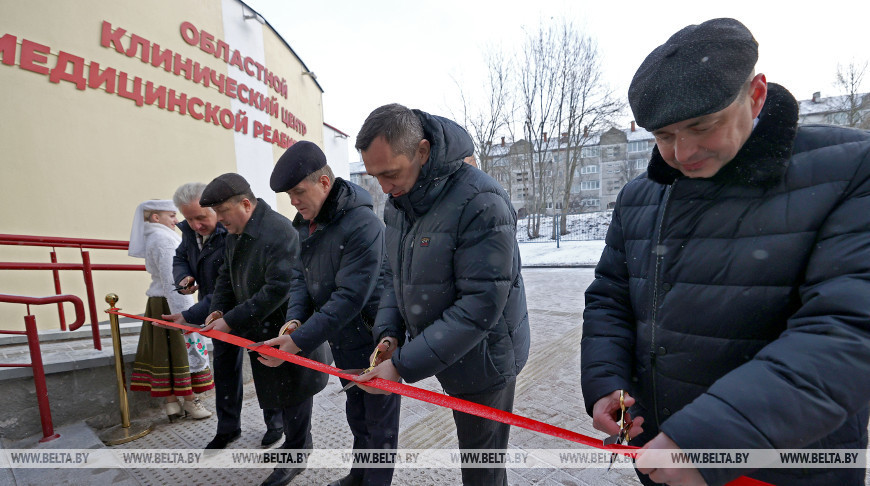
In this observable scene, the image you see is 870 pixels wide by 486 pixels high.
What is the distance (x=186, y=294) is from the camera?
153 inches

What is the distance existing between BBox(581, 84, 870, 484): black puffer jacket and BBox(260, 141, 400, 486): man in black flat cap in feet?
4.92

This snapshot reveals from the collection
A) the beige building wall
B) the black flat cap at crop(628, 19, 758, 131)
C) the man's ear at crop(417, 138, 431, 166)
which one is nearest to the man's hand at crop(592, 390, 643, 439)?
the black flat cap at crop(628, 19, 758, 131)

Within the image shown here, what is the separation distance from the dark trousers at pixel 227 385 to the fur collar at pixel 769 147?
11.7ft

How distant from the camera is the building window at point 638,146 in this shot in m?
51.2

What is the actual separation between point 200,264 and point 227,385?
3.61ft

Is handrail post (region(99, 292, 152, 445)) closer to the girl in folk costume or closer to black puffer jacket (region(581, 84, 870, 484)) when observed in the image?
the girl in folk costume

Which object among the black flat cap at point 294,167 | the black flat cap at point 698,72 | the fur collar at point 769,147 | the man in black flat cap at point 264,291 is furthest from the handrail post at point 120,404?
the fur collar at point 769,147

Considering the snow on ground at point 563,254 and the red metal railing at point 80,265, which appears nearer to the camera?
the red metal railing at point 80,265

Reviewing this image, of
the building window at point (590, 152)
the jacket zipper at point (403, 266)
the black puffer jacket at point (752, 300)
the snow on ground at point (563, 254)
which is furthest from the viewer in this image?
the building window at point (590, 152)

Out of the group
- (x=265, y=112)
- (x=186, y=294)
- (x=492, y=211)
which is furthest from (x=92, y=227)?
(x=492, y=211)

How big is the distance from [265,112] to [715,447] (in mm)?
12237

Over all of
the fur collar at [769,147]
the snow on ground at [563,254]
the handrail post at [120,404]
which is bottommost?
the snow on ground at [563,254]

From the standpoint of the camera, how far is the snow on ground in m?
16.4

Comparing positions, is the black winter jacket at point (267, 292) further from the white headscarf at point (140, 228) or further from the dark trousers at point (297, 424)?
the white headscarf at point (140, 228)
